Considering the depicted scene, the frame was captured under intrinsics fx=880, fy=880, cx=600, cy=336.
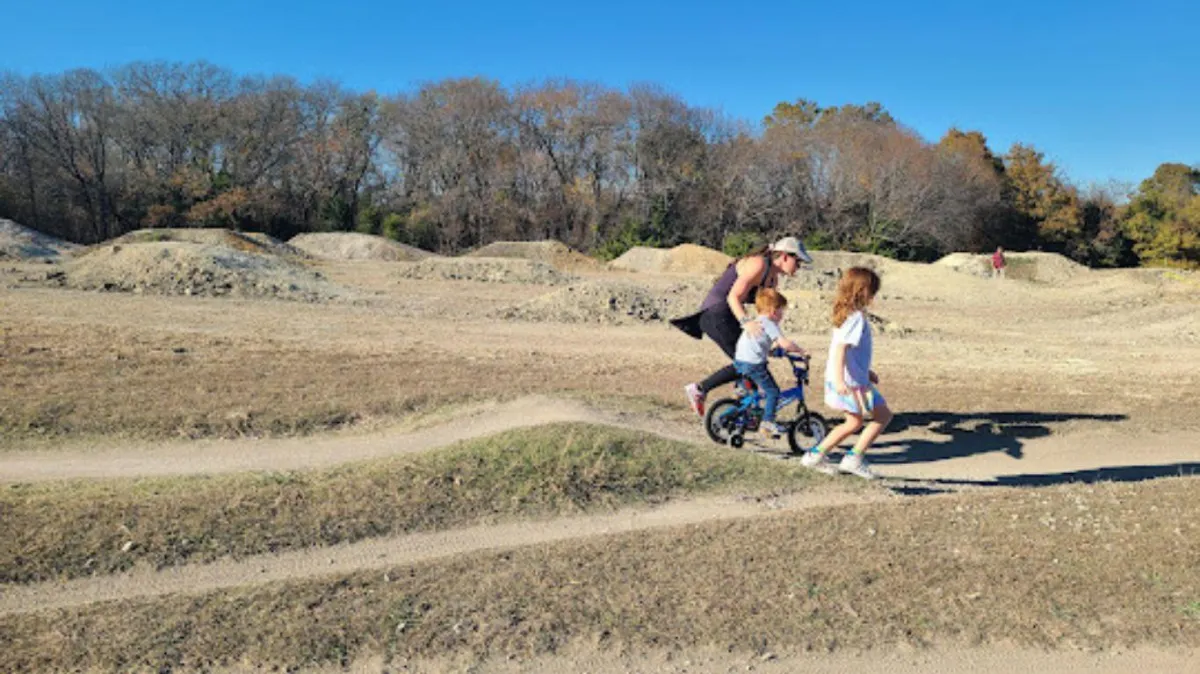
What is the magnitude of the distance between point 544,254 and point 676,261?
650cm

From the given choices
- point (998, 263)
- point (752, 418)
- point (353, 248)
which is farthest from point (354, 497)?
point (353, 248)

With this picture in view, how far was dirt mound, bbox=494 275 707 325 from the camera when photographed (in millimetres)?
20672

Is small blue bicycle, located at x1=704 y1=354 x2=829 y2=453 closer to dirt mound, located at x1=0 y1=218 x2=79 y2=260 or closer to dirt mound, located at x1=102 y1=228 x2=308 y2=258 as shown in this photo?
dirt mound, located at x1=0 y1=218 x2=79 y2=260

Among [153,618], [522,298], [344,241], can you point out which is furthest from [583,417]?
[344,241]

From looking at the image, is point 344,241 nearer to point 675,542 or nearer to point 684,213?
point 684,213

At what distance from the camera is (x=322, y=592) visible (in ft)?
14.2

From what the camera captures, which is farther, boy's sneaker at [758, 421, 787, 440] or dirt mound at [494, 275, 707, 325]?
dirt mound at [494, 275, 707, 325]

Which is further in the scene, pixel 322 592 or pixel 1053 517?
pixel 1053 517

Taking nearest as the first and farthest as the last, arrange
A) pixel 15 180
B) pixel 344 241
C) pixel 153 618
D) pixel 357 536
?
pixel 153 618, pixel 357 536, pixel 344 241, pixel 15 180

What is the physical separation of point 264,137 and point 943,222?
41.3 m

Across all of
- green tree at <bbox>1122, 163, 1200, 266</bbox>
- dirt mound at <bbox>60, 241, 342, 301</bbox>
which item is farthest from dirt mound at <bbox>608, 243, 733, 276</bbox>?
green tree at <bbox>1122, 163, 1200, 266</bbox>

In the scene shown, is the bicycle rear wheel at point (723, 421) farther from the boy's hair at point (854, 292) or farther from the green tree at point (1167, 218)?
the green tree at point (1167, 218)

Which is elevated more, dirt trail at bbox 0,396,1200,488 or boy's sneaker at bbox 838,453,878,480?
boy's sneaker at bbox 838,453,878,480

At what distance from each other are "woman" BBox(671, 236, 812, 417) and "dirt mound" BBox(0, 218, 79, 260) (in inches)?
1225
